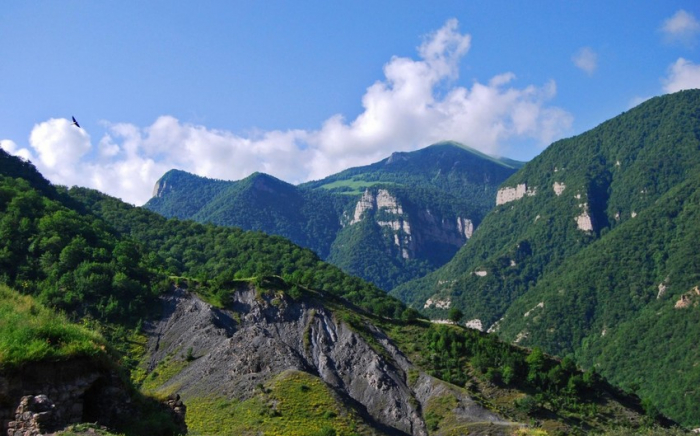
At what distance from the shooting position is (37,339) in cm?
2070

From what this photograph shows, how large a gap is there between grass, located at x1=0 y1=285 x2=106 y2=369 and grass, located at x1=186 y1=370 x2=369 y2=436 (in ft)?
127

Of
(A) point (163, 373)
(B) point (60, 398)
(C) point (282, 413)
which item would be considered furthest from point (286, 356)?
(B) point (60, 398)

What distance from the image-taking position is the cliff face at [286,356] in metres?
75.1

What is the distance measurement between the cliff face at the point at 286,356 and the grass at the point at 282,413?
2.07 meters

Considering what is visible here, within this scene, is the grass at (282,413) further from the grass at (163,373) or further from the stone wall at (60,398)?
the stone wall at (60,398)

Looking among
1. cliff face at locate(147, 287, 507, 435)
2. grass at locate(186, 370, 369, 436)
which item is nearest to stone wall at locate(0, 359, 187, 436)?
grass at locate(186, 370, 369, 436)

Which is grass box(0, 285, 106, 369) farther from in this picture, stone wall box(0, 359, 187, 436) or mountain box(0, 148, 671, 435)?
mountain box(0, 148, 671, 435)

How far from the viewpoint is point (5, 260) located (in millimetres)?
92188

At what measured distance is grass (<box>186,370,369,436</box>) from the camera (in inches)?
2399

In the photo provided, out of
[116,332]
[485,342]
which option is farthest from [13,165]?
[485,342]

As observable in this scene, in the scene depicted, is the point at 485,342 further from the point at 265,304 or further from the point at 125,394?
the point at 125,394

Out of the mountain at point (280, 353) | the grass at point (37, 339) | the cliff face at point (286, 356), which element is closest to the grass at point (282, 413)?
the mountain at point (280, 353)

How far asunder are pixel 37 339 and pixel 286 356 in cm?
5888

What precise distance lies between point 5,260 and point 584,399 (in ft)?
290
